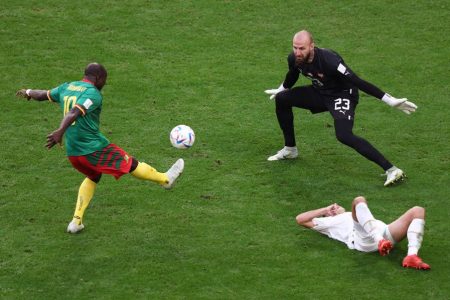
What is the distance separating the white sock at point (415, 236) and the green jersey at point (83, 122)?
12.1 feet

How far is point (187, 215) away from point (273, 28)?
6684 mm

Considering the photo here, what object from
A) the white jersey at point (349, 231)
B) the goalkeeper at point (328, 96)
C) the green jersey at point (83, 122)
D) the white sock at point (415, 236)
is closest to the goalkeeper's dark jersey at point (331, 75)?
the goalkeeper at point (328, 96)

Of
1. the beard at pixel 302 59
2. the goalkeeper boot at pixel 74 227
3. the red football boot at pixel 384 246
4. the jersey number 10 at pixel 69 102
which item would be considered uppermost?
the beard at pixel 302 59

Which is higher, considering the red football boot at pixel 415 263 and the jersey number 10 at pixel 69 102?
the jersey number 10 at pixel 69 102

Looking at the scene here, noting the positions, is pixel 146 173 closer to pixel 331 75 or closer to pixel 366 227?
pixel 366 227

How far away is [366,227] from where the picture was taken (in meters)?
9.84

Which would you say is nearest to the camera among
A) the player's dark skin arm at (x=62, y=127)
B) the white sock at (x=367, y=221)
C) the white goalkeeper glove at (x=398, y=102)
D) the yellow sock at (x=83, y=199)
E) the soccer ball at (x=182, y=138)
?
the player's dark skin arm at (x=62, y=127)

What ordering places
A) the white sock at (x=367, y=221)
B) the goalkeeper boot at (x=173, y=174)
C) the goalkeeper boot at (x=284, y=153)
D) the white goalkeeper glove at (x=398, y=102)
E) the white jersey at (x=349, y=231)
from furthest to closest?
the goalkeeper boot at (x=284, y=153), the white goalkeeper glove at (x=398, y=102), the goalkeeper boot at (x=173, y=174), the white jersey at (x=349, y=231), the white sock at (x=367, y=221)

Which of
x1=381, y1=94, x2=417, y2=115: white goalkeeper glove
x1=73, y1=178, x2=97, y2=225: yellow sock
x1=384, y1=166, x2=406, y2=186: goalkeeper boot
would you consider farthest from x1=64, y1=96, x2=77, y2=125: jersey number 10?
x1=384, y1=166, x2=406, y2=186: goalkeeper boot

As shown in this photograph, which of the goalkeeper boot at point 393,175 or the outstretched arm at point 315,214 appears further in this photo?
the goalkeeper boot at point 393,175

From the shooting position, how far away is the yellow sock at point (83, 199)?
1055 centimetres

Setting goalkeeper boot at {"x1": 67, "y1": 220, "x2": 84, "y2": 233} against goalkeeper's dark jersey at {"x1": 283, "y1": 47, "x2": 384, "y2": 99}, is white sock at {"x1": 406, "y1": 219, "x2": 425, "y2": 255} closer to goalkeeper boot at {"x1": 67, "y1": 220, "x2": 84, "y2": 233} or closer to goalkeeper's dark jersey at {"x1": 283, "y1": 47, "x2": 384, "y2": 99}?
goalkeeper's dark jersey at {"x1": 283, "y1": 47, "x2": 384, "y2": 99}

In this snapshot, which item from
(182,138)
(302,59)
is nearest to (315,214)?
(182,138)

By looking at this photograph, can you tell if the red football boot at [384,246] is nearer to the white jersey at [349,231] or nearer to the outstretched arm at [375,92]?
the white jersey at [349,231]
